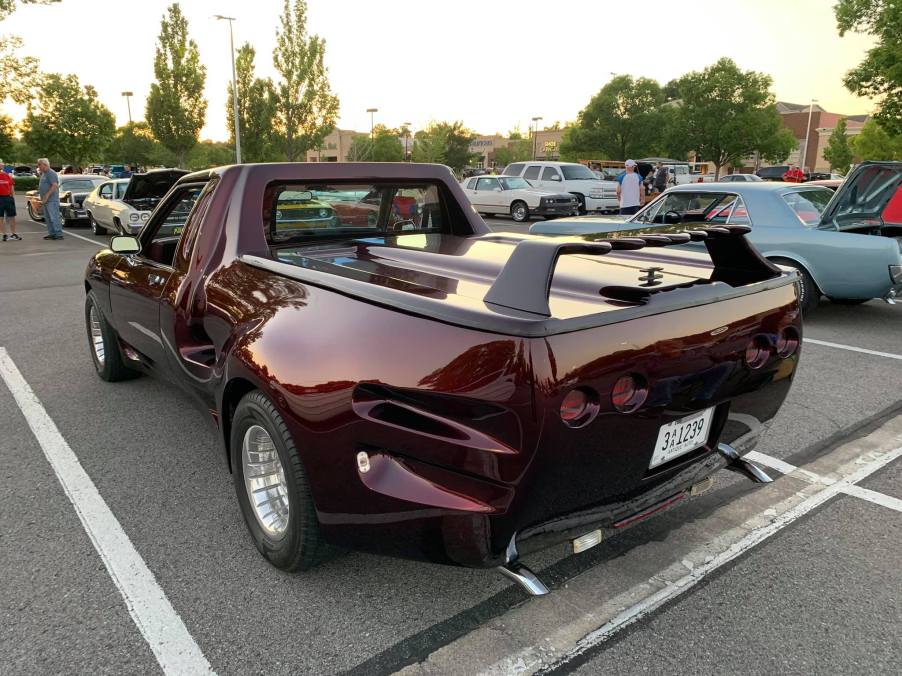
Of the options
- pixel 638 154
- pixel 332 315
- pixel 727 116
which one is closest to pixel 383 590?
pixel 332 315

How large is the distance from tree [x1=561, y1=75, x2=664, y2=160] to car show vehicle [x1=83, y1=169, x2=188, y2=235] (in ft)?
164

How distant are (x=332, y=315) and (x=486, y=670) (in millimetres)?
1264

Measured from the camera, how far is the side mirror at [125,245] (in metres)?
3.98

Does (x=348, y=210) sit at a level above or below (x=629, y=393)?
above

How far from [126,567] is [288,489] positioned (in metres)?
0.87

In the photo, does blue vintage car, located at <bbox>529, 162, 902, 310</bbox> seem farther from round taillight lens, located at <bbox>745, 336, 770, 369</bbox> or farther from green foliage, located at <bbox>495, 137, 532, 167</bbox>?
green foliage, located at <bbox>495, 137, 532, 167</bbox>

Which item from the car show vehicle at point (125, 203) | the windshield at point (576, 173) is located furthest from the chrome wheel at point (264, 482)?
the windshield at point (576, 173)

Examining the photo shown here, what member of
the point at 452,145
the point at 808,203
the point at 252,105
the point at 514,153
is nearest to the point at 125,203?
the point at 808,203

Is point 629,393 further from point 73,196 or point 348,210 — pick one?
point 73,196

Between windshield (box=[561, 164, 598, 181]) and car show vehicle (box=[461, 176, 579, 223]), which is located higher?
windshield (box=[561, 164, 598, 181])

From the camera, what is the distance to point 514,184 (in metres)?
22.0

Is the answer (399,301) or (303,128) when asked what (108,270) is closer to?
(399,301)

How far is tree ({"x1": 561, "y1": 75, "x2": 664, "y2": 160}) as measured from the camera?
2253 inches

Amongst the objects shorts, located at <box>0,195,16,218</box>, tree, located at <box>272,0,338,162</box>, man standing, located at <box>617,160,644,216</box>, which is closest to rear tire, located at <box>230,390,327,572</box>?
man standing, located at <box>617,160,644,216</box>
